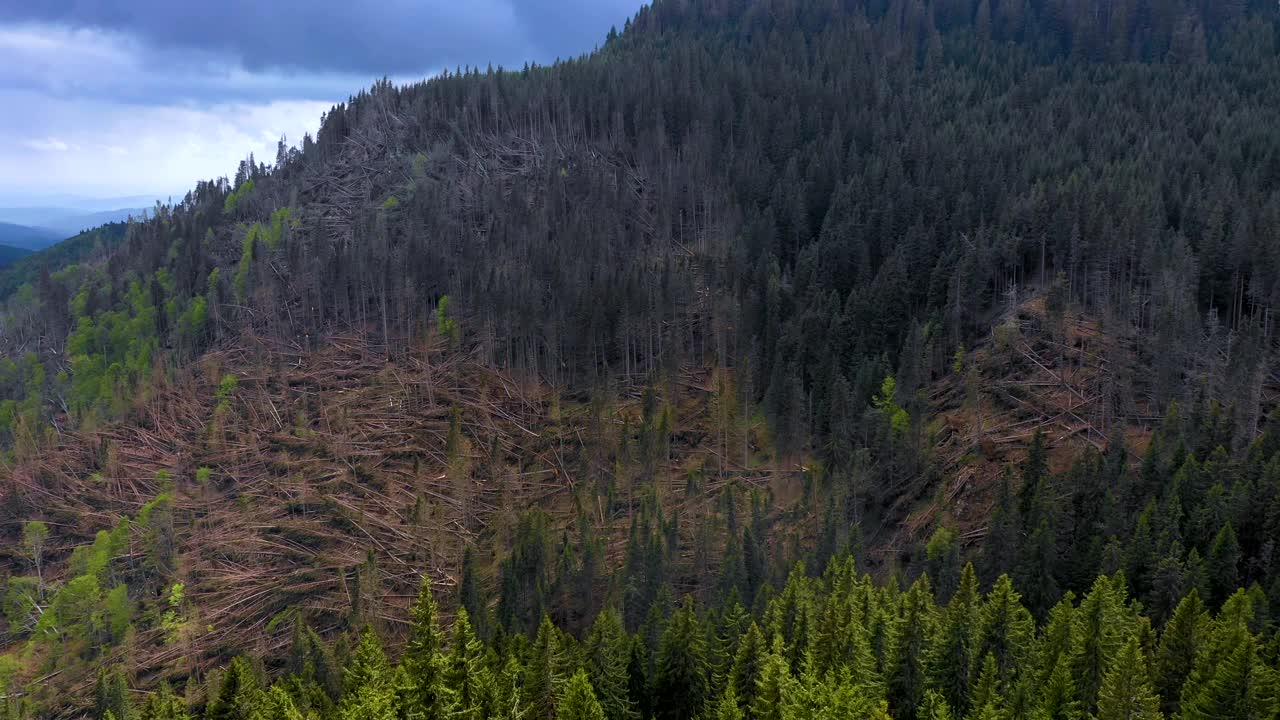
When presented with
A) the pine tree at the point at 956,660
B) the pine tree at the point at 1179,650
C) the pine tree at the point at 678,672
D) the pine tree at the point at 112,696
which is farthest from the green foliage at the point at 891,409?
the pine tree at the point at 112,696

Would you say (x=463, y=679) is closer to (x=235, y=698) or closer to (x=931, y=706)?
(x=235, y=698)

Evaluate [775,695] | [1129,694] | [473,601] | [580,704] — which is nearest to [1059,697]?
[1129,694]

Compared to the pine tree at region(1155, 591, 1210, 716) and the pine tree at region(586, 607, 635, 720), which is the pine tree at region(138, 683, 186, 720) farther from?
the pine tree at region(1155, 591, 1210, 716)

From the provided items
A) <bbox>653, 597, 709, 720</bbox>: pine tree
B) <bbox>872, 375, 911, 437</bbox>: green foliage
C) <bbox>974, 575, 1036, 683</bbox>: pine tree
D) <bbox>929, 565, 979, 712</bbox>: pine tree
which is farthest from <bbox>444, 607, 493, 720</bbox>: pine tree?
<bbox>872, 375, 911, 437</bbox>: green foliage

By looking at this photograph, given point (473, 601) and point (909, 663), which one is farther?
point (473, 601)

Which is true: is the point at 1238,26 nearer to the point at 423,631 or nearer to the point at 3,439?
the point at 423,631

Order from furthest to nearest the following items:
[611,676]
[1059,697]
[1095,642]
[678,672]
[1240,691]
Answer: [678,672]
[611,676]
[1095,642]
[1059,697]
[1240,691]

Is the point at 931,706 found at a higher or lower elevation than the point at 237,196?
lower

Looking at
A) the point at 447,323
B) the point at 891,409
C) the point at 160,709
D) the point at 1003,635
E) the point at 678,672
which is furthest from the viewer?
the point at 447,323
